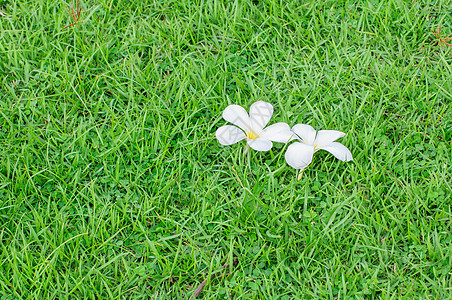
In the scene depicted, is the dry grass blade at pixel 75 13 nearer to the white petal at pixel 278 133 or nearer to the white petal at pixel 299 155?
the white petal at pixel 278 133

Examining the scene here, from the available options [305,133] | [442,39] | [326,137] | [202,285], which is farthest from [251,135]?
[442,39]

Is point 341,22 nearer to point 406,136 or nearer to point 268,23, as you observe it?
point 268,23

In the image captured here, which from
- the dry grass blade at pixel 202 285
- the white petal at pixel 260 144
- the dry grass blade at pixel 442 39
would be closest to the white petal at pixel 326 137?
the white petal at pixel 260 144

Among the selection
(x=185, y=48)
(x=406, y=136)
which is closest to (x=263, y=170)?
(x=406, y=136)

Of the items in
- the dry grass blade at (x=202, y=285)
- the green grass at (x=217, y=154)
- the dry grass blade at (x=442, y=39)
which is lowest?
the dry grass blade at (x=202, y=285)

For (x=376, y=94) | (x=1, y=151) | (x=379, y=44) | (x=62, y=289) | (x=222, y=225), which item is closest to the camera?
(x=62, y=289)

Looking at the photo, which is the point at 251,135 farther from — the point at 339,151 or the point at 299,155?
the point at 339,151
